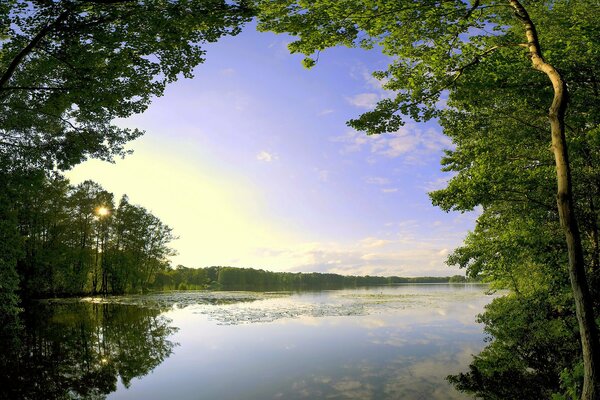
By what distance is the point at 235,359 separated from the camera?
1580 cm

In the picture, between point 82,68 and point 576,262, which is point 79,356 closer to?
point 82,68

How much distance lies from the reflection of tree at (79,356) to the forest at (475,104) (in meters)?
4.62

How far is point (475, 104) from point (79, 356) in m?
19.0

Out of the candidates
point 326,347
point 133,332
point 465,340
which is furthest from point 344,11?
point 133,332

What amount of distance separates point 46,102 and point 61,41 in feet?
11.1

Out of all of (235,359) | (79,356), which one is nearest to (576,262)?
(235,359)

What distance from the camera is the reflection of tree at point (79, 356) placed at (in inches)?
438

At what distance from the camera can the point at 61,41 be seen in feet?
36.9

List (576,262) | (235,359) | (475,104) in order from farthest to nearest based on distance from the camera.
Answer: (235,359) < (475,104) < (576,262)

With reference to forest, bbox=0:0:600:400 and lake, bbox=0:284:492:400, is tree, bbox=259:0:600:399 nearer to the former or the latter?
forest, bbox=0:0:600:400

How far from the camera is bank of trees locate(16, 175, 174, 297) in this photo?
45625 mm

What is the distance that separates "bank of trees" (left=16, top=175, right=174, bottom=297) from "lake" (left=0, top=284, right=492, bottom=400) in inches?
941

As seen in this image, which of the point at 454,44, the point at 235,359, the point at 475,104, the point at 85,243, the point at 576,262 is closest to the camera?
the point at 576,262

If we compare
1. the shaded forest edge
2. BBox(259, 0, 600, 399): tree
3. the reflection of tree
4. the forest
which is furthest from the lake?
the shaded forest edge
